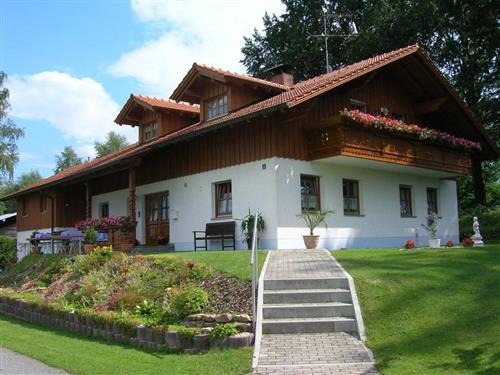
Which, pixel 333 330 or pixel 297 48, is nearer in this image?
pixel 333 330

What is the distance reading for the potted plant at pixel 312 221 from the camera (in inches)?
616

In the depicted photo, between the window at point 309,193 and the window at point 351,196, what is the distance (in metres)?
1.33

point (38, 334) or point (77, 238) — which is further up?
point (77, 238)

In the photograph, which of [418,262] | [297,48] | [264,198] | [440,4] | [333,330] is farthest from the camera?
[297,48]

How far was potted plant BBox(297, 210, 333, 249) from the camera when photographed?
1566 centimetres

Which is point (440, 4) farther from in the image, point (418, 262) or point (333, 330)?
point (333, 330)

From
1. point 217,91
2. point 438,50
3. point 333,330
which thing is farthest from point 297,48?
point 333,330

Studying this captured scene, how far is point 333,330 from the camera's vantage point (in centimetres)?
847

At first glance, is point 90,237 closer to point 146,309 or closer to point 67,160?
point 146,309

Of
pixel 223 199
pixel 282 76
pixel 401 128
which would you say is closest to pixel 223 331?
pixel 223 199

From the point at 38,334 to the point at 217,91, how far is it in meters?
11.5

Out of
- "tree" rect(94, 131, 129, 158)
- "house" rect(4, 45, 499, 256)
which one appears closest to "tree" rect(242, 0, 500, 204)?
"house" rect(4, 45, 499, 256)

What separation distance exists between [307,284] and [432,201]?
1501 cm

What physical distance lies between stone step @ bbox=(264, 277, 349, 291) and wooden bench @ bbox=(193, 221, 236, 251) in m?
7.66
